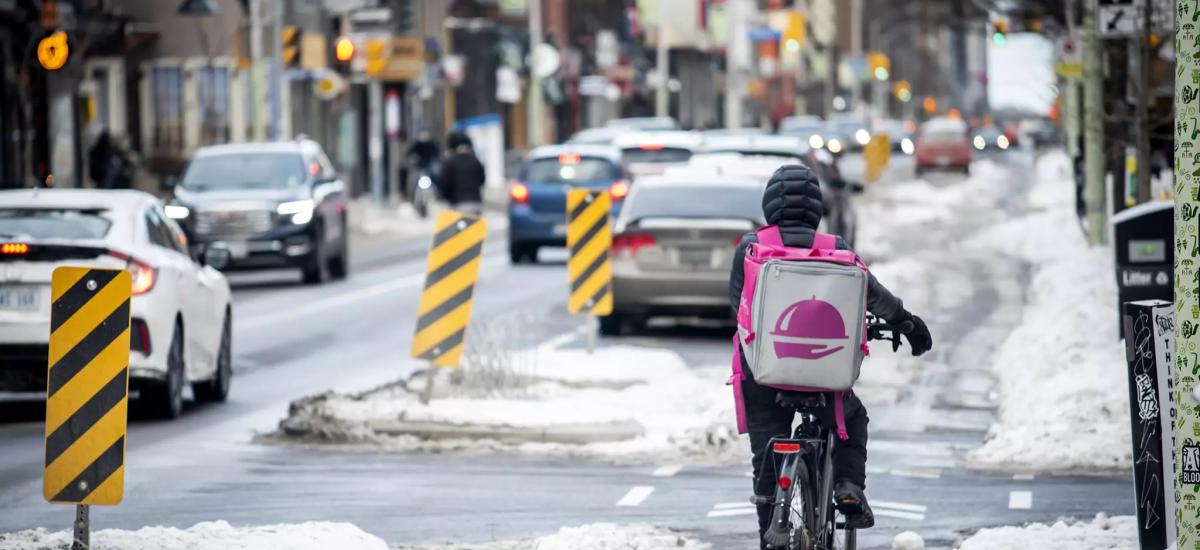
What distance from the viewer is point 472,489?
39.9ft

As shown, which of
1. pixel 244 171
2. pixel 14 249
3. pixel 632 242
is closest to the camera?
pixel 14 249

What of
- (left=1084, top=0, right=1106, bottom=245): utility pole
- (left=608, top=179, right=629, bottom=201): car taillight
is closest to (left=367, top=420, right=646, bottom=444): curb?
(left=1084, top=0, right=1106, bottom=245): utility pole

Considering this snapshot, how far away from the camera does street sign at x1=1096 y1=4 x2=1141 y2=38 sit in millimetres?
19672

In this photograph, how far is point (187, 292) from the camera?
1571cm

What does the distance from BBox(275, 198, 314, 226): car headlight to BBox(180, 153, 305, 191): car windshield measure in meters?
0.44

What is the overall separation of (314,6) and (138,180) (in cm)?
699

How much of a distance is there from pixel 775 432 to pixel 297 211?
21.3 meters

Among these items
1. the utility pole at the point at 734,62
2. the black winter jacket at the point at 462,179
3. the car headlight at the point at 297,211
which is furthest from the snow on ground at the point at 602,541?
the utility pole at the point at 734,62

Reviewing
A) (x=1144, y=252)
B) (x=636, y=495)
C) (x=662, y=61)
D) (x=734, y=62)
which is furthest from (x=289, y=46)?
(x=734, y=62)

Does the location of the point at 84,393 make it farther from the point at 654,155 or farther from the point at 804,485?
the point at 654,155

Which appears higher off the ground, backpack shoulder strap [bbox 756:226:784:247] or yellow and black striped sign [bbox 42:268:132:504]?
backpack shoulder strap [bbox 756:226:784:247]

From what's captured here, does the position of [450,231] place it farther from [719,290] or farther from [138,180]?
[138,180]

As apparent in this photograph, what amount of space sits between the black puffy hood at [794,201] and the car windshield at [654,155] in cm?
2820

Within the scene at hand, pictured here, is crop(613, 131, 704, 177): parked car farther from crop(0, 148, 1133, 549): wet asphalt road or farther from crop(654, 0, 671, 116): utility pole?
crop(654, 0, 671, 116): utility pole
